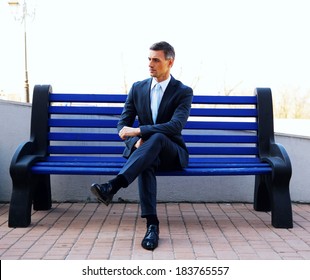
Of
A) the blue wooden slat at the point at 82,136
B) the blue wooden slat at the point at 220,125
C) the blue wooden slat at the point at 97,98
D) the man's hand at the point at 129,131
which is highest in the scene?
the blue wooden slat at the point at 97,98

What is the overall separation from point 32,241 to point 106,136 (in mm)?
1417

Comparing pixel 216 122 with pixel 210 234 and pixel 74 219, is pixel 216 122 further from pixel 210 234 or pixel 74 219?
pixel 74 219

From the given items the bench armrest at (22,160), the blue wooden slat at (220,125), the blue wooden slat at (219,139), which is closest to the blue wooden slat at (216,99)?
the blue wooden slat at (220,125)

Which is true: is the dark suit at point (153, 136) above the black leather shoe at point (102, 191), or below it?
above

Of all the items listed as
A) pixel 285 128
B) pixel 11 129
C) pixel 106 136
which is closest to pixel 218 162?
pixel 106 136

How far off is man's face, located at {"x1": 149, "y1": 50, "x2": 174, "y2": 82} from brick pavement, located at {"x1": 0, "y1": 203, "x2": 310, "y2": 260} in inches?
50.4

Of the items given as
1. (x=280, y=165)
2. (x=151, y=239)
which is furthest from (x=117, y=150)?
(x=280, y=165)

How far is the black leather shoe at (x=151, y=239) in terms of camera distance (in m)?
3.71

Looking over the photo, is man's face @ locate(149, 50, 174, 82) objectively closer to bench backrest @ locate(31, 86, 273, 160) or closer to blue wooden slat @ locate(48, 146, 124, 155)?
bench backrest @ locate(31, 86, 273, 160)

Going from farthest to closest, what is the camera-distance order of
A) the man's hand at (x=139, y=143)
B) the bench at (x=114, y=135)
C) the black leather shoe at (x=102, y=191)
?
1. the bench at (x=114, y=135)
2. the man's hand at (x=139, y=143)
3. the black leather shoe at (x=102, y=191)

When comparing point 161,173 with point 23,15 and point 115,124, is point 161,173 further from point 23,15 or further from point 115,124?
point 23,15

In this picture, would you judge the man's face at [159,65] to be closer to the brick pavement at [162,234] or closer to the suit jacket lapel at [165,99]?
the suit jacket lapel at [165,99]

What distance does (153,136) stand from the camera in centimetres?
409

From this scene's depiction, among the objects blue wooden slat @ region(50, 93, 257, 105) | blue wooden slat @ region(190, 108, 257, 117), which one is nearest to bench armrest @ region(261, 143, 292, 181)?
blue wooden slat @ region(190, 108, 257, 117)
